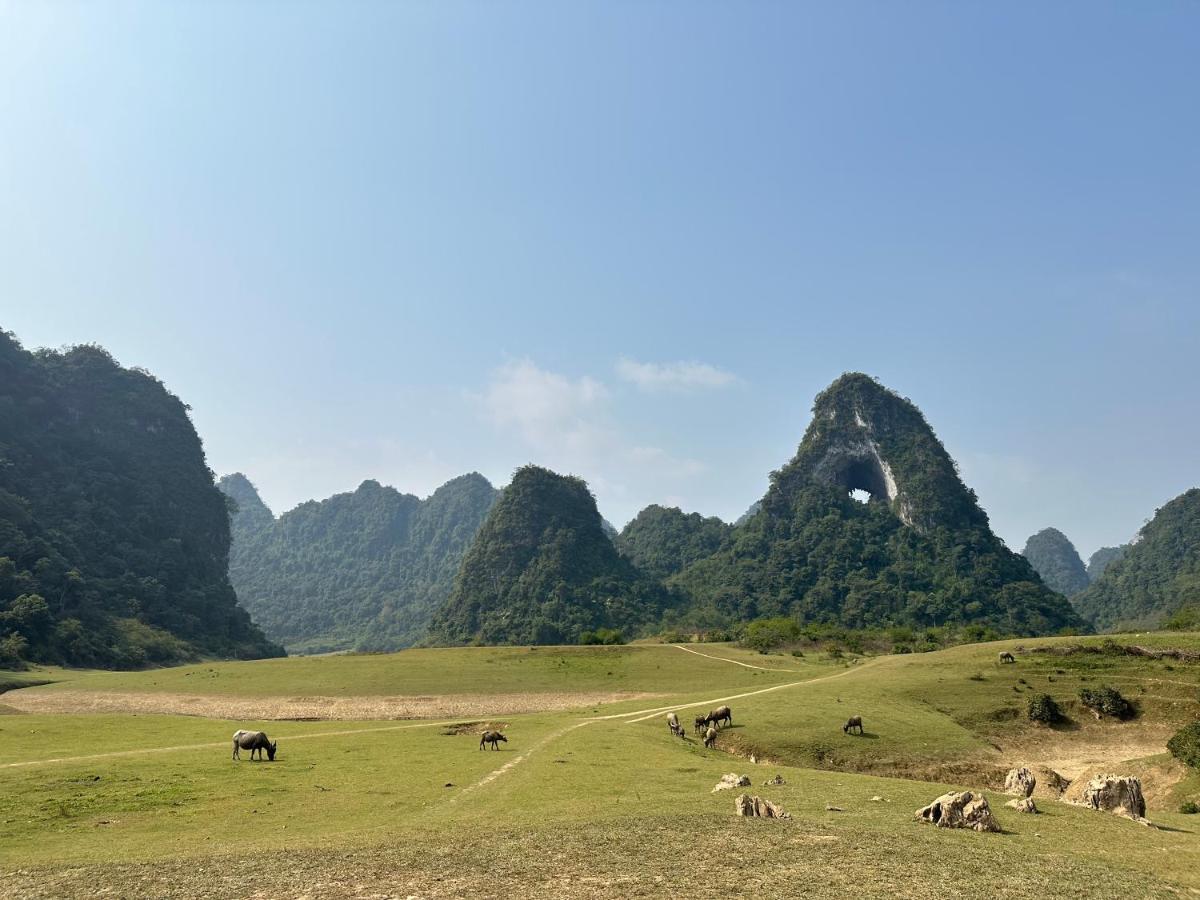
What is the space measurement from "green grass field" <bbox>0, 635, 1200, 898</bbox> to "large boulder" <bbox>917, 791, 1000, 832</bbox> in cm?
58

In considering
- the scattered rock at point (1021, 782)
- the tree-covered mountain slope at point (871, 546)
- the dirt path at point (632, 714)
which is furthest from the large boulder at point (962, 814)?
the tree-covered mountain slope at point (871, 546)

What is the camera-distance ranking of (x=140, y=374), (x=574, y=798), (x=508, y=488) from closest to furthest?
1. (x=574, y=798)
2. (x=140, y=374)
3. (x=508, y=488)

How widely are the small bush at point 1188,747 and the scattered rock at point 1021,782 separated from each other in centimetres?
1094

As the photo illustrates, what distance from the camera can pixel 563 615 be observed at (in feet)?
456

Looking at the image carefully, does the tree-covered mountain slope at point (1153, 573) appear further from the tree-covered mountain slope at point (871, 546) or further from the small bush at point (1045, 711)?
the small bush at point (1045, 711)

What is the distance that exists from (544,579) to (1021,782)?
13060 cm

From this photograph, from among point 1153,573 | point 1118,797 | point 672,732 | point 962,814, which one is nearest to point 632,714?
point 672,732

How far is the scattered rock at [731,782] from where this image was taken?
23.8 meters

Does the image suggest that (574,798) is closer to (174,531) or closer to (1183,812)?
(1183,812)

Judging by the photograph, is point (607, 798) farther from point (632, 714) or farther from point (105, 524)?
point (105, 524)

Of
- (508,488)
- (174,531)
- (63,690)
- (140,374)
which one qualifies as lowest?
(63,690)

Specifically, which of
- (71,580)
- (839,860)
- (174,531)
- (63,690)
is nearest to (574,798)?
(839,860)

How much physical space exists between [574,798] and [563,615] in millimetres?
118879

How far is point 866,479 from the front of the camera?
181 m
